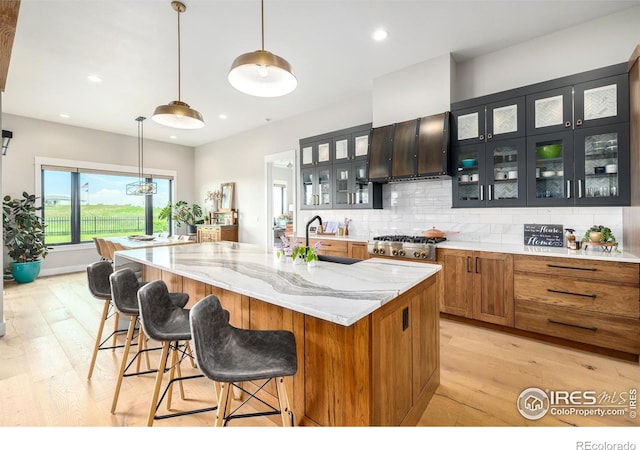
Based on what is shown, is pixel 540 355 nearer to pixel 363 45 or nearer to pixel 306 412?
pixel 306 412

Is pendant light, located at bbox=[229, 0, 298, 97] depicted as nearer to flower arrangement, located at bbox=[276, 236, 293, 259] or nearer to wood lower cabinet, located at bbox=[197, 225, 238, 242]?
flower arrangement, located at bbox=[276, 236, 293, 259]

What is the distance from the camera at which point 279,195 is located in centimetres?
960

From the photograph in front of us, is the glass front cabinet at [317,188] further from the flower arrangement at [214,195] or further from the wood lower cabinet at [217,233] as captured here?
the flower arrangement at [214,195]

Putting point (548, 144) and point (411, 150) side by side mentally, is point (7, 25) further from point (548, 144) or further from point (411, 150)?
point (548, 144)

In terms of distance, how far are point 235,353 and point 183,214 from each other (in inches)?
272

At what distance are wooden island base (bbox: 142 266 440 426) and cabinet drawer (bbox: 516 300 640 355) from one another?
152 centimetres

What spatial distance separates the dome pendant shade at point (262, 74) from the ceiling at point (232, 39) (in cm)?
122

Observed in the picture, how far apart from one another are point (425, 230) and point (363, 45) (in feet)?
8.11

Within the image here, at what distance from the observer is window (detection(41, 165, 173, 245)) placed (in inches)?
249

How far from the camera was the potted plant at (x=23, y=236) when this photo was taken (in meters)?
5.39

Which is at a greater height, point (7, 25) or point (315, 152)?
point (7, 25)

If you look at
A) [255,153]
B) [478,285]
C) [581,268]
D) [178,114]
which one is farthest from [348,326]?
[255,153]

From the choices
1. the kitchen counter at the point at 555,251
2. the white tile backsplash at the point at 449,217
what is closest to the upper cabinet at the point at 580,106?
the white tile backsplash at the point at 449,217

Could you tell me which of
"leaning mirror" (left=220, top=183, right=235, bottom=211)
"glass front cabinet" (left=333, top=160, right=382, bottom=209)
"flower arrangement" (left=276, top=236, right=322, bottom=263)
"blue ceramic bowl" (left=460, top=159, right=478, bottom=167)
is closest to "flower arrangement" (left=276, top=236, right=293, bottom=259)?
"flower arrangement" (left=276, top=236, right=322, bottom=263)
